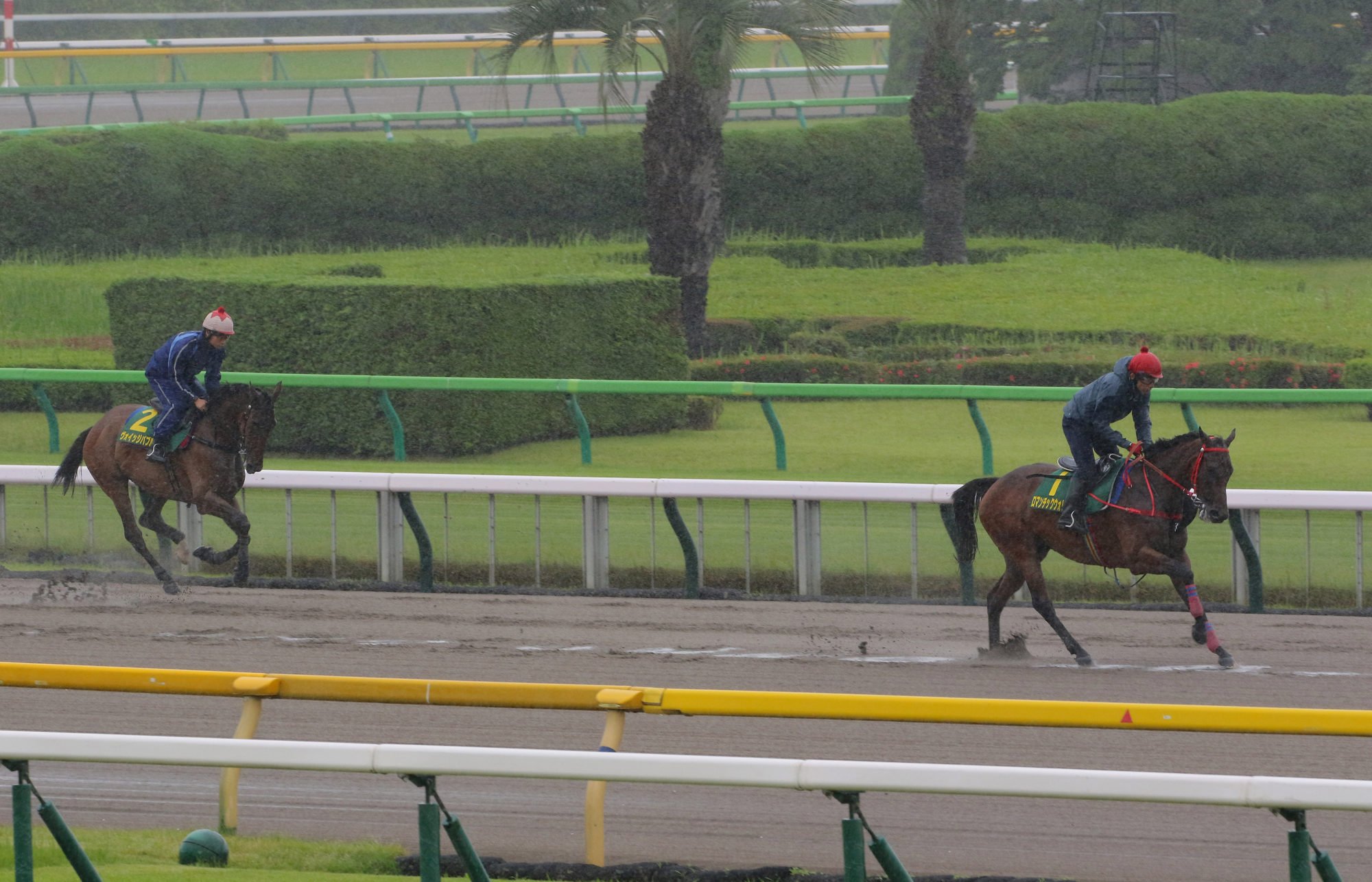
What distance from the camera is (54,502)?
35.6 ft

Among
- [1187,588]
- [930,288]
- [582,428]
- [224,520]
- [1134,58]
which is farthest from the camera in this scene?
[1134,58]

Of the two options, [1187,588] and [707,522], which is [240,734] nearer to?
[1187,588]

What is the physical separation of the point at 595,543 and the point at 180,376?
2.35m

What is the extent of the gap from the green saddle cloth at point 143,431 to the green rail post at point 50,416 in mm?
2419

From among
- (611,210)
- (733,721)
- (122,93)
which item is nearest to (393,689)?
(733,721)

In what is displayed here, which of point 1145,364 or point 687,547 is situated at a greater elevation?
point 1145,364

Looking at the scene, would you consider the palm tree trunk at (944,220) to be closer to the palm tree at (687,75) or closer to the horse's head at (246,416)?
the palm tree at (687,75)

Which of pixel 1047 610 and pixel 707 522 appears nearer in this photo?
pixel 1047 610

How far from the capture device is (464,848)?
412 cm

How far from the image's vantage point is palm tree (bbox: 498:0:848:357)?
16.0 meters

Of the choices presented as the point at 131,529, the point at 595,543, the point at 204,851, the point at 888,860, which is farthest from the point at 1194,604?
the point at 131,529

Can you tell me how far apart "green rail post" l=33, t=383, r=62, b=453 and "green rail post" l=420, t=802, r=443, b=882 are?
28.5 feet

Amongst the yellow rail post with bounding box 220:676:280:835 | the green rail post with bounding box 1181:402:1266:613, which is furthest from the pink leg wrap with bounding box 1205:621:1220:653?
the yellow rail post with bounding box 220:676:280:835

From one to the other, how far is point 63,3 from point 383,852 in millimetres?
37438
